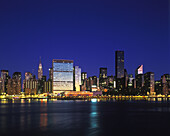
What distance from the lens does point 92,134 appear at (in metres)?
37.7

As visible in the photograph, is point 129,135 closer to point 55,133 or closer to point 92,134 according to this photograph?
point 92,134

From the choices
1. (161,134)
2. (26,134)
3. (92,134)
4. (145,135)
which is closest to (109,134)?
(92,134)

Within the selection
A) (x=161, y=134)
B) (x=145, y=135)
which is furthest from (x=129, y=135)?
(x=161, y=134)

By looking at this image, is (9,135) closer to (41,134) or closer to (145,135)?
(41,134)

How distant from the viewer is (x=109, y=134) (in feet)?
124

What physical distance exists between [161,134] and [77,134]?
11.9 meters

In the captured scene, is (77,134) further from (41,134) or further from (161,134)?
(161,134)

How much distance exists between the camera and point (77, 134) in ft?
122

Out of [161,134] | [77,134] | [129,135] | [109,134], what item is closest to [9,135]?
[77,134]

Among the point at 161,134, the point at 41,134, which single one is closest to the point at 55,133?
the point at 41,134

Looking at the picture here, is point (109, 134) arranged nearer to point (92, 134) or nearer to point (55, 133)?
point (92, 134)

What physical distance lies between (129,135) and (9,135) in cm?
1637

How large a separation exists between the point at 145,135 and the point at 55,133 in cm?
1251

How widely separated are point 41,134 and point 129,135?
12.1 m
